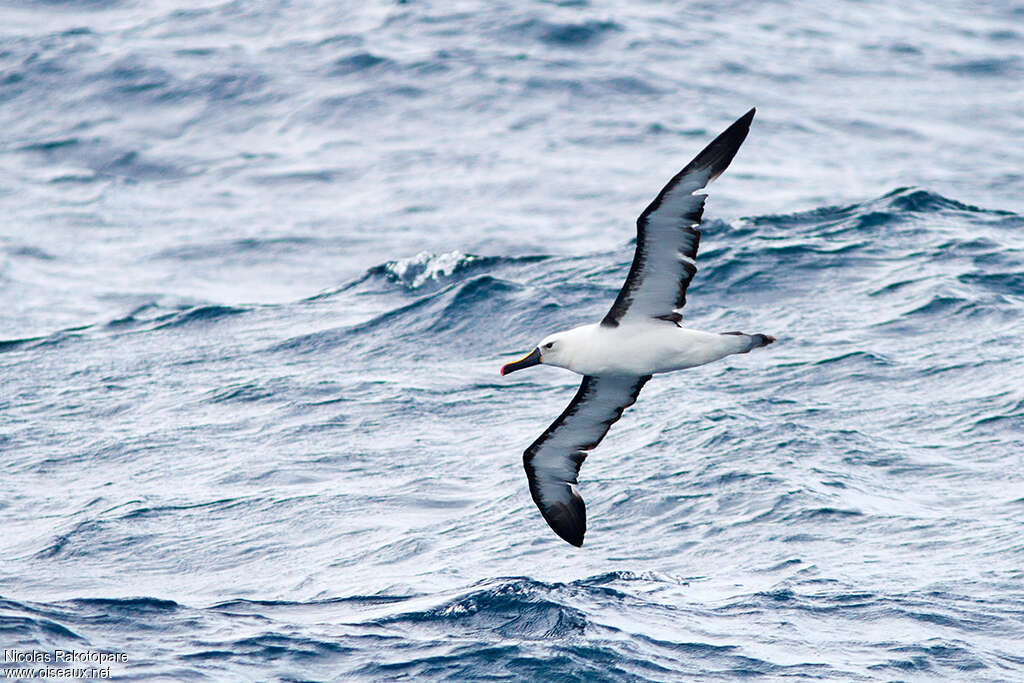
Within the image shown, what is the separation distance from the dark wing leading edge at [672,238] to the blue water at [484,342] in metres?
3.28

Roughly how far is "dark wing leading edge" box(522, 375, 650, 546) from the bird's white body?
66 centimetres

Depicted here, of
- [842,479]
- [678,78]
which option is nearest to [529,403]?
[842,479]

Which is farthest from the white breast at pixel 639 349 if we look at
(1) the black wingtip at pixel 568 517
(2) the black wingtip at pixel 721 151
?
(1) the black wingtip at pixel 568 517

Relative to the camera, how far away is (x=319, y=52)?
108 ft

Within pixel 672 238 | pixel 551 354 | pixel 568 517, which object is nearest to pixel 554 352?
pixel 551 354

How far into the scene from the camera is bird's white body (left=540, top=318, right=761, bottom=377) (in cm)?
1276

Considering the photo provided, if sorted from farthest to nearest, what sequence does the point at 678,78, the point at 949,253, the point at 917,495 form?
the point at 678,78
the point at 949,253
the point at 917,495

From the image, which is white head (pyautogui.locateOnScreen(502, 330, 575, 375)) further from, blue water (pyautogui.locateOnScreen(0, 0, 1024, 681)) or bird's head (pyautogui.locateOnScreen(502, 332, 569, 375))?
blue water (pyautogui.locateOnScreen(0, 0, 1024, 681))

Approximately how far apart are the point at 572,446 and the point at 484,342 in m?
6.86

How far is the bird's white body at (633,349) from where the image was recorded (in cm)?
1276

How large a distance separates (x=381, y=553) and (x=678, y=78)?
60.1 feet

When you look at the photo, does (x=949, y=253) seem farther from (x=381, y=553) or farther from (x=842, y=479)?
(x=381, y=553)

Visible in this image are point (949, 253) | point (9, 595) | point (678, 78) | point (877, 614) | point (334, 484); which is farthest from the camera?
point (678, 78)

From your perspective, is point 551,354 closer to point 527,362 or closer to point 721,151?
point 527,362
